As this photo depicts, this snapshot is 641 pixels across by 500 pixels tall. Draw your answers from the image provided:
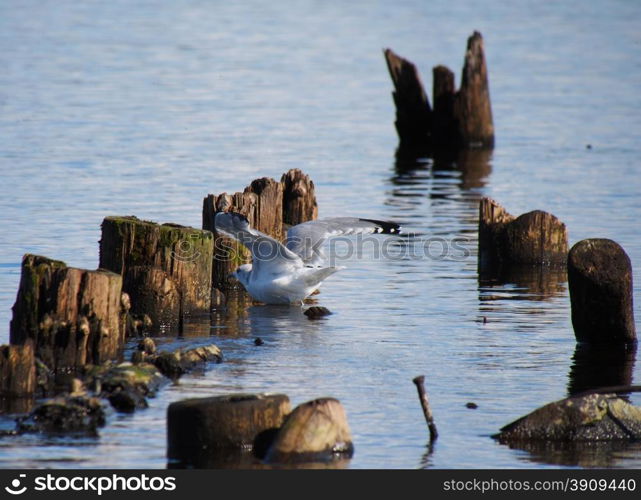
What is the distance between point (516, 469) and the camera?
10195 mm

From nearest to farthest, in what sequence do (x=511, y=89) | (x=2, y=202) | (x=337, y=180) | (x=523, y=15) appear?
(x=2, y=202)
(x=337, y=180)
(x=511, y=89)
(x=523, y=15)

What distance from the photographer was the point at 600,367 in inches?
526

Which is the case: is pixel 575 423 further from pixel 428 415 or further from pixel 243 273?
pixel 243 273

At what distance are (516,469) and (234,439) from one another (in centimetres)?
214

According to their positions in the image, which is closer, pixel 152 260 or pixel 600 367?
pixel 600 367

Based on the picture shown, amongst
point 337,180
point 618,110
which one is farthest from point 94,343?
point 618,110

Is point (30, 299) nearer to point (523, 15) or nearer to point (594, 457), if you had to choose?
point (594, 457)

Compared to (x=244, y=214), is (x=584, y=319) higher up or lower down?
lower down

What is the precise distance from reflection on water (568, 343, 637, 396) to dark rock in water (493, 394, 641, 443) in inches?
57.5

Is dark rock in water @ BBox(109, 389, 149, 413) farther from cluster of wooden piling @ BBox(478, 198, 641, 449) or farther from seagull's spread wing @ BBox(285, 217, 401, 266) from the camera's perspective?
seagull's spread wing @ BBox(285, 217, 401, 266)
